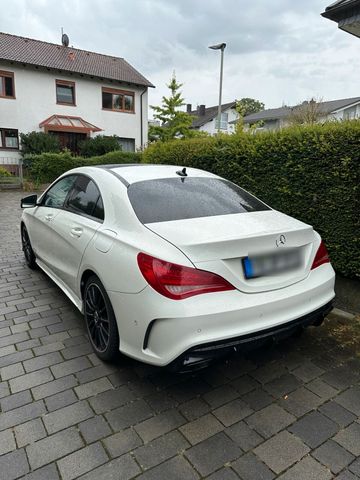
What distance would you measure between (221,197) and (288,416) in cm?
172

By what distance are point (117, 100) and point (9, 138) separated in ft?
25.1

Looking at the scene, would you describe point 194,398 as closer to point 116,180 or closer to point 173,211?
point 173,211

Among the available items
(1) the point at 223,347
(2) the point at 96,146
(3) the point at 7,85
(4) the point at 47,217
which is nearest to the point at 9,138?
(3) the point at 7,85

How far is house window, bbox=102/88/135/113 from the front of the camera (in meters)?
23.8

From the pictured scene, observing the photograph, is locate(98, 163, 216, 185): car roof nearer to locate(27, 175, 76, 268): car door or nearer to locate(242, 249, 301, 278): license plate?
locate(27, 175, 76, 268): car door

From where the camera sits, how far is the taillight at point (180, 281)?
206 centimetres

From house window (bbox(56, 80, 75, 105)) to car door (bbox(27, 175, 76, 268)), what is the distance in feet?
67.3

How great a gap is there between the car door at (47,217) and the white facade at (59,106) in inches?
748

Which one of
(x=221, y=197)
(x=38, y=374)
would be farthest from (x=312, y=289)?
(x=38, y=374)

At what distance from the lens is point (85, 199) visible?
328 cm

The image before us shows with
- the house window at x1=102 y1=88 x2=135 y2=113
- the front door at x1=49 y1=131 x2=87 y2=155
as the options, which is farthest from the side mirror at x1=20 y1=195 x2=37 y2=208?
the house window at x1=102 y1=88 x2=135 y2=113

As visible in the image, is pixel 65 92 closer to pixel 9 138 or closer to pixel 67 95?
pixel 67 95

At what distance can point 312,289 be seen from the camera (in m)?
2.46

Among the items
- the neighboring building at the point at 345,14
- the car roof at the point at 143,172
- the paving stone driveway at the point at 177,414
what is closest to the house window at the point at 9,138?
the neighboring building at the point at 345,14
